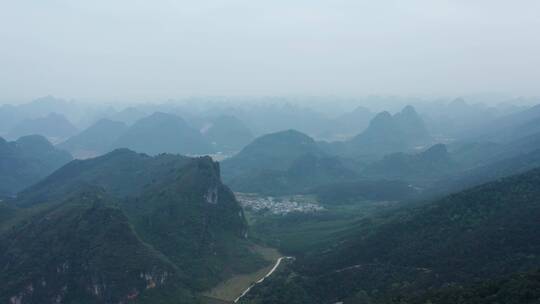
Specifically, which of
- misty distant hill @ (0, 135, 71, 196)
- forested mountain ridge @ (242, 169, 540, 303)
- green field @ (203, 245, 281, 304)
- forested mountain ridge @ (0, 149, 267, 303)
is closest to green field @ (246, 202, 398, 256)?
green field @ (203, 245, 281, 304)

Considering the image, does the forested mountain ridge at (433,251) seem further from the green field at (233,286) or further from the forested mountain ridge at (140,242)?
the forested mountain ridge at (140,242)

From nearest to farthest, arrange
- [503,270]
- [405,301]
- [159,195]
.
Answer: [405,301], [503,270], [159,195]

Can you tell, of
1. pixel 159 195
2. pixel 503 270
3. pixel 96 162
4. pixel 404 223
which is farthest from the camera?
pixel 96 162

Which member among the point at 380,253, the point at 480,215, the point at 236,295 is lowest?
the point at 236,295

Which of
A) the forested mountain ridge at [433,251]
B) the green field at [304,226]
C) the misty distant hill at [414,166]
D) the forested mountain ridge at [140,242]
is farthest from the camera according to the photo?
the misty distant hill at [414,166]

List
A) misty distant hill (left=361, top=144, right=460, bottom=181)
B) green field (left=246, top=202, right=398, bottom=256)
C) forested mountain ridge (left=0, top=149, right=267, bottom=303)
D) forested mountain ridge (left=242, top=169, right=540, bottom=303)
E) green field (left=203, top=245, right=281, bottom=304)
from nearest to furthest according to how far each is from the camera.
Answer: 1. forested mountain ridge (left=242, top=169, right=540, bottom=303)
2. forested mountain ridge (left=0, top=149, right=267, bottom=303)
3. green field (left=203, top=245, right=281, bottom=304)
4. green field (left=246, top=202, right=398, bottom=256)
5. misty distant hill (left=361, top=144, right=460, bottom=181)

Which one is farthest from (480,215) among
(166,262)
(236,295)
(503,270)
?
(166,262)

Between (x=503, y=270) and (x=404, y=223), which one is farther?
(x=404, y=223)

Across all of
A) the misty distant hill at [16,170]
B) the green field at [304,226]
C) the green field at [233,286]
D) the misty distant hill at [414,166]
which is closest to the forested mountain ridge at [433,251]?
the green field at [233,286]

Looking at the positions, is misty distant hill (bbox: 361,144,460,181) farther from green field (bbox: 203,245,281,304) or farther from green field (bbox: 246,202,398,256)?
green field (bbox: 203,245,281,304)

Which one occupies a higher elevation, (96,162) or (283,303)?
(96,162)

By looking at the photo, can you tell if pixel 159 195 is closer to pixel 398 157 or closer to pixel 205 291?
pixel 205 291
